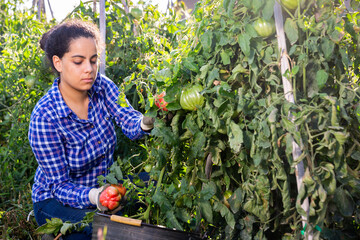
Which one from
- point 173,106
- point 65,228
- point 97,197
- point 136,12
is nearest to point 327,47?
point 173,106

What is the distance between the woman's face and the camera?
1.93 meters

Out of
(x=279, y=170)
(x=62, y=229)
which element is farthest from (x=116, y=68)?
(x=279, y=170)

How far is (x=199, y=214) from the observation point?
4.38 ft

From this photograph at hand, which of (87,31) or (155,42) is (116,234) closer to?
(87,31)

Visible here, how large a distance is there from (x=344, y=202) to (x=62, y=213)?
1.22 meters

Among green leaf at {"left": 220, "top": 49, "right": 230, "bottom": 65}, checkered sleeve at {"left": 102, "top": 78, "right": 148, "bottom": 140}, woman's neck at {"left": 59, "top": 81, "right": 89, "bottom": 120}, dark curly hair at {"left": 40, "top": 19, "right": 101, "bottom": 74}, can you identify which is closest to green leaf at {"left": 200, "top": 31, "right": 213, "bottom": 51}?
green leaf at {"left": 220, "top": 49, "right": 230, "bottom": 65}

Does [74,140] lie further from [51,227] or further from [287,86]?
[287,86]

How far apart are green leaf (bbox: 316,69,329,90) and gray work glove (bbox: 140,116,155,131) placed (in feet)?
2.59

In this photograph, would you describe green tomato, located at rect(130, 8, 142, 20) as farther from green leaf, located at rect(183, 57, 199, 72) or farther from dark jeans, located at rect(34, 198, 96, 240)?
green leaf, located at rect(183, 57, 199, 72)

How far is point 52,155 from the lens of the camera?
1.91 m

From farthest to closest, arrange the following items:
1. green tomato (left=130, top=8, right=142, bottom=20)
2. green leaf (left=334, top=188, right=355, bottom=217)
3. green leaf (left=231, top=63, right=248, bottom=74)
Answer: green tomato (left=130, top=8, right=142, bottom=20), green leaf (left=231, top=63, right=248, bottom=74), green leaf (left=334, top=188, right=355, bottom=217)

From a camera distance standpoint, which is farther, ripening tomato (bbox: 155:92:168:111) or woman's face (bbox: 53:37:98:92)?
woman's face (bbox: 53:37:98:92)

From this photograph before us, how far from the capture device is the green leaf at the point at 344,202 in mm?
1132

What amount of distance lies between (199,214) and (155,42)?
1.42 meters
